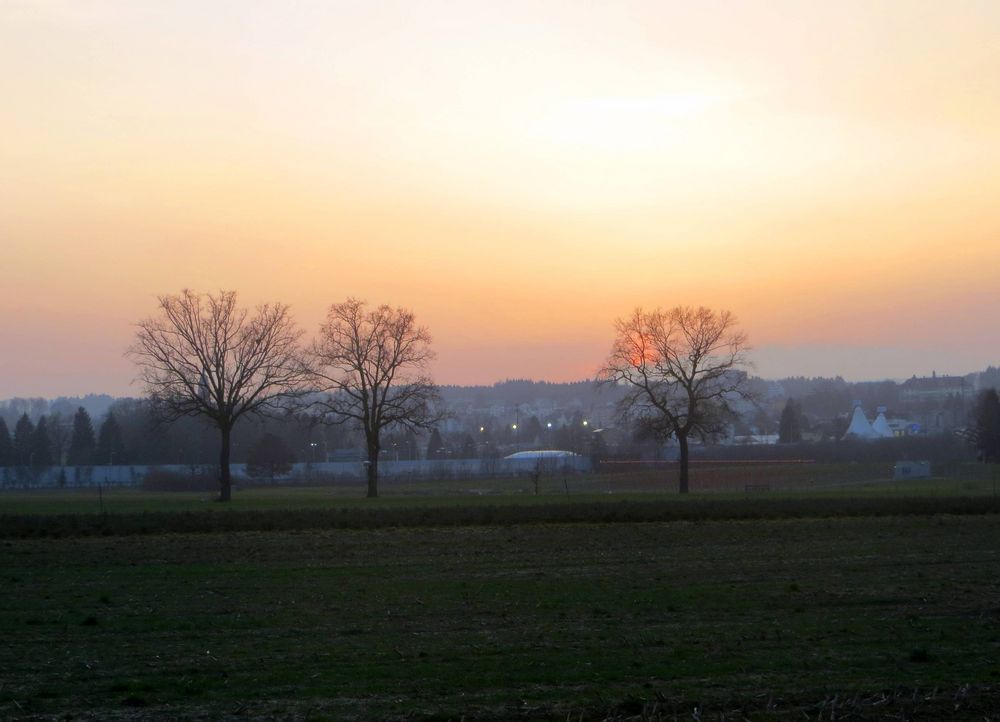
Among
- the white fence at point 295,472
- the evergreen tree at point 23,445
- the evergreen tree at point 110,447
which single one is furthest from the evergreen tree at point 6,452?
the evergreen tree at point 110,447

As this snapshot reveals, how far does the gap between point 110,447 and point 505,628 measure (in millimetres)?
92868

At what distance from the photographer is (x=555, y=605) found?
16.9 m

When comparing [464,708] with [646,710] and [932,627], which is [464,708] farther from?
[932,627]

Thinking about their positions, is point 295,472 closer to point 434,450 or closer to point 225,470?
point 434,450

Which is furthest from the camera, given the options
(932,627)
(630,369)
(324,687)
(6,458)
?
(6,458)

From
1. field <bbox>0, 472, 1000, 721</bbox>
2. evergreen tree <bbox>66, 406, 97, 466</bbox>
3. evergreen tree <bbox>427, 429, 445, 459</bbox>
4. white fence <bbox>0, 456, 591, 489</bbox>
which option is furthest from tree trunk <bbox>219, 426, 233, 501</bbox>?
evergreen tree <bbox>427, 429, 445, 459</bbox>

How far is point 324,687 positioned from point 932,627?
30.0 feet

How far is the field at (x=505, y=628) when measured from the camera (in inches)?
410

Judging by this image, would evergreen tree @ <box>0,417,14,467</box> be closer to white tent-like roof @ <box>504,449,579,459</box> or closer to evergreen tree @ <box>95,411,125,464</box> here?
evergreen tree @ <box>95,411,125,464</box>

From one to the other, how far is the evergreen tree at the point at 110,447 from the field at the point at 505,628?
73.3 metres

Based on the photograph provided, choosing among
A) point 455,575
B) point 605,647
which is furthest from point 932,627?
point 455,575

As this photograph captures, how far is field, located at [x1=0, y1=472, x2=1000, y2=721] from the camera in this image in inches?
410

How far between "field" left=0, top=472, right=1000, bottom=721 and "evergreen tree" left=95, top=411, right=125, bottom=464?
73.3 meters

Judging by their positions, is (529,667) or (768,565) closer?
(529,667)
